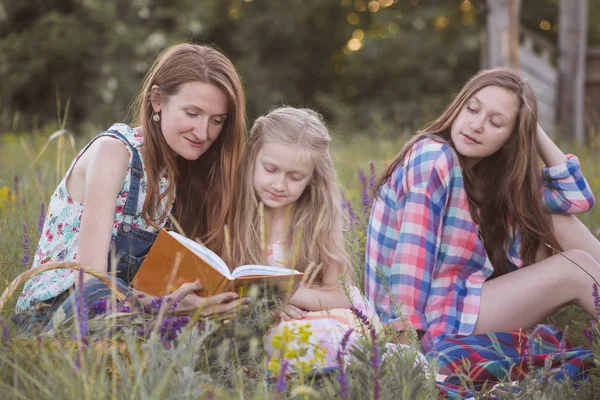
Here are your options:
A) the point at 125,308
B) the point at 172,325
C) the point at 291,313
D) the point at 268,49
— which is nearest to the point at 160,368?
the point at 172,325

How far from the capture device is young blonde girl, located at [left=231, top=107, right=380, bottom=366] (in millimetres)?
2691

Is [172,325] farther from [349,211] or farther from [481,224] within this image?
[481,224]

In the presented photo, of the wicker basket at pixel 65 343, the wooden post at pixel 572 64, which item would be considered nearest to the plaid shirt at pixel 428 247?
the wicker basket at pixel 65 343

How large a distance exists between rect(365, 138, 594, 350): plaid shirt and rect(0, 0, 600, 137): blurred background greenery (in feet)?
24.3

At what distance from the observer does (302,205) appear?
2.92 metres

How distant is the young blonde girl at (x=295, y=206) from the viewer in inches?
106

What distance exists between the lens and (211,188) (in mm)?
2861

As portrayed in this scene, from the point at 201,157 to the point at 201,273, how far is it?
100 centimetres

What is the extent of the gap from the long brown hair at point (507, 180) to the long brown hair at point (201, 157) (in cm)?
77

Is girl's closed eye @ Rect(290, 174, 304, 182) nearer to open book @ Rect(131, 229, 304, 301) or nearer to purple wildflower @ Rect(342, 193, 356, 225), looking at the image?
purple wildflower @ Rect(342, 193, 356, 225)

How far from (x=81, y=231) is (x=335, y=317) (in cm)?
96

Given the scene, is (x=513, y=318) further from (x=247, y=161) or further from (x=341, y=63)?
(x=341, y=63)

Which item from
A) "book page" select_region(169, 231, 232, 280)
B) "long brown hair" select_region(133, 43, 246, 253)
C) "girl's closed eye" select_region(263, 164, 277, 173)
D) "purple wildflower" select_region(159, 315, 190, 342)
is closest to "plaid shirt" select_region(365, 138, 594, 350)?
"girl's closed eye" select_region(263, 164, 277, 173)

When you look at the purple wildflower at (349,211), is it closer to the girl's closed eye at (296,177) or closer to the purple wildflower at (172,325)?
the girl's closed eye at (296,177)
